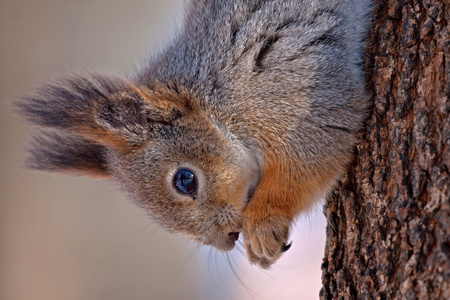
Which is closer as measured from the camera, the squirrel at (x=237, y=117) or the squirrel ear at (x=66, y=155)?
the squirrel at (x=237, y=117)

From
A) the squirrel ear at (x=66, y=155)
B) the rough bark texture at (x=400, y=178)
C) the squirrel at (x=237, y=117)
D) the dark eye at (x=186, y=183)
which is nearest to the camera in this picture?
the rough bark texture at (x=400, y=178)

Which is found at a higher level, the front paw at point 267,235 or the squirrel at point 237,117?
the squirrel at point 237,117

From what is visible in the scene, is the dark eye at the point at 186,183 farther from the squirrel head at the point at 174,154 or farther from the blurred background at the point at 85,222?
the blurred background at the point at 85,222

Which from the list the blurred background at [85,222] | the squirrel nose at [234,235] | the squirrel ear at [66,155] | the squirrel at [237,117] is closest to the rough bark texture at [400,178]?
the squirrel at [237,117]

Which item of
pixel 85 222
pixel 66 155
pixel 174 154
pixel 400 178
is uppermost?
pixel 400 178

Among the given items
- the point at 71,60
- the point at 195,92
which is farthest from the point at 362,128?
the point at 71,60

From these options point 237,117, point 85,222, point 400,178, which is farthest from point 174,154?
point 85,222

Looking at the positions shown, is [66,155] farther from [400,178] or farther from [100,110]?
[400,178]
